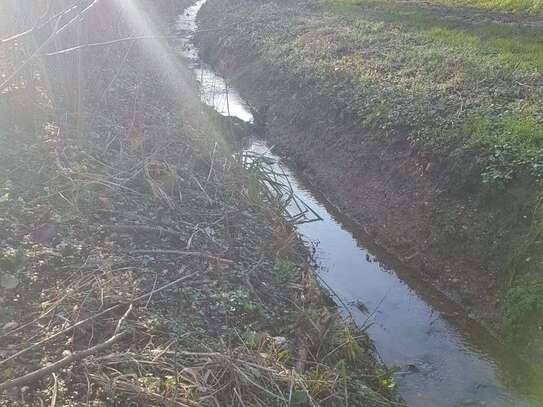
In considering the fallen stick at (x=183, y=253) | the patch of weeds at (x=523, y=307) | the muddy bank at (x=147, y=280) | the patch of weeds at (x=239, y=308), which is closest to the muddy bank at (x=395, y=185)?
the patch of weeds at (x=523, y=307)

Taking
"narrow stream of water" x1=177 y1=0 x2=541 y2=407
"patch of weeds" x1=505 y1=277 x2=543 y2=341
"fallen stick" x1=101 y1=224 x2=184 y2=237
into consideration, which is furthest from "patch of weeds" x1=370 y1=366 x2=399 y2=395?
"fallen stick" x1=101 y1=224 x2=184 y2=237

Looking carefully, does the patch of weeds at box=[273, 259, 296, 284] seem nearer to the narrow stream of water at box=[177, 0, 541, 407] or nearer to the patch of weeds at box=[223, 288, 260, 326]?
the patch of weeds at box=[223, 288, 260, 326]

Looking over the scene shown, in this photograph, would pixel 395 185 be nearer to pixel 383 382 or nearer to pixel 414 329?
pixel 414 329

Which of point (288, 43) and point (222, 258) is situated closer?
point (222, 258)

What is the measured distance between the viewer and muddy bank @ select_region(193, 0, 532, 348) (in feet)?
32.9

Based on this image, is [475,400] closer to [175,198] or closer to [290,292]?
[290,292]

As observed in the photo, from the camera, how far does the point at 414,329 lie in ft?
30.3

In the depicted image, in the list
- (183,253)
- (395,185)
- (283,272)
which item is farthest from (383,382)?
(395,185)

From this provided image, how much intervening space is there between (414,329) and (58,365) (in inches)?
233

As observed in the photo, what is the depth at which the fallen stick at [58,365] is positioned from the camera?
15.9 ft

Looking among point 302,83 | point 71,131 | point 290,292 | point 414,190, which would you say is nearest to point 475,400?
point 290,292

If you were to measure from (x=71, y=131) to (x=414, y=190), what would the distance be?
282 inches

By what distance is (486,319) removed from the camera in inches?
367

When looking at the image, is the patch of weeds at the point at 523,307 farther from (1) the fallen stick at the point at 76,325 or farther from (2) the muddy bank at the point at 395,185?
(1) the fallen stick at the point at 76,325
